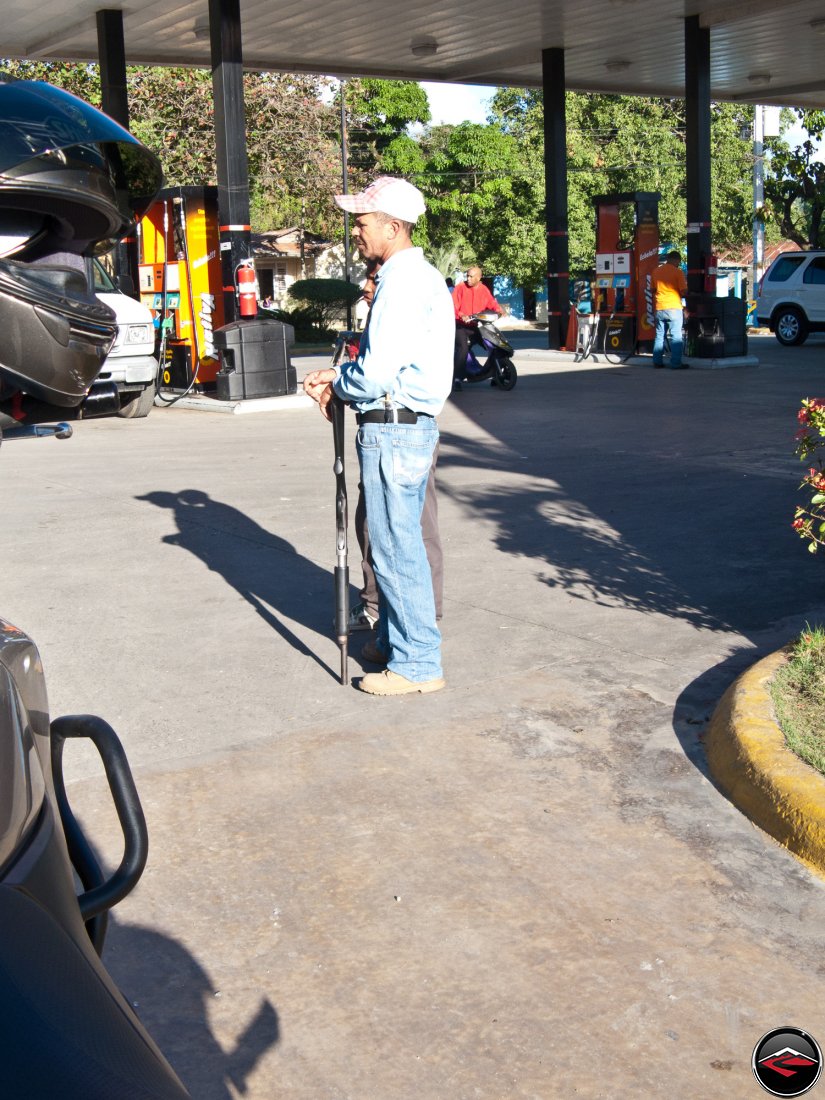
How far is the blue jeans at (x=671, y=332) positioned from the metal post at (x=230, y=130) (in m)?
7.31

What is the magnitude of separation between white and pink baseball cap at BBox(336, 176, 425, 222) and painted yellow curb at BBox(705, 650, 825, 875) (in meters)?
2.27

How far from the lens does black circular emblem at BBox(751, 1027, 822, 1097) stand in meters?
2.79

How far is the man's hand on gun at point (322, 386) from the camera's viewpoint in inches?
202

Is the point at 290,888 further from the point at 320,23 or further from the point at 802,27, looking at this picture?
the point at 802,27

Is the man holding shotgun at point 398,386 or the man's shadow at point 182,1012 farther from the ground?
the man holding shotgun at point 398,386

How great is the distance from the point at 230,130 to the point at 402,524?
12254mm

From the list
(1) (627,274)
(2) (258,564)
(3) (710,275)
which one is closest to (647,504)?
(2) (258,564)

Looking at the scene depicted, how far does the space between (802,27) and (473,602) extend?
18.5 metres

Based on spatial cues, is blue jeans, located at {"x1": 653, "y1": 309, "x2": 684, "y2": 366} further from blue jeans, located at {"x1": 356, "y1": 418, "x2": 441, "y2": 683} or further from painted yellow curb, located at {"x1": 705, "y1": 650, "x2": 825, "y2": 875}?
painted yellow curb, located at {"x1": 705, "y1": 650, "x2": 825, "y2": 875}

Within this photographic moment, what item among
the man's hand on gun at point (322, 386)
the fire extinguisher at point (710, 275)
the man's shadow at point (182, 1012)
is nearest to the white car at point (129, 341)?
the man's hand on gun at point (322, 386)

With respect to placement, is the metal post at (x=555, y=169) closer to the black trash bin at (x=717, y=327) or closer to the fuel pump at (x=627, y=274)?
the fuel pump at (x=627, y=274)

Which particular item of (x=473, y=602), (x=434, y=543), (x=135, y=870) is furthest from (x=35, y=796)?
(x=473, y=602)

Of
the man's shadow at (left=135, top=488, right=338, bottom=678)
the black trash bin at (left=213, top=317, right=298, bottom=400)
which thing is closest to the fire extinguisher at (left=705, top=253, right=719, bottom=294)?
the black trash bin at (left=213, top=317, right=298, bottom=400)

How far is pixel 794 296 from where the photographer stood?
26.7 m
